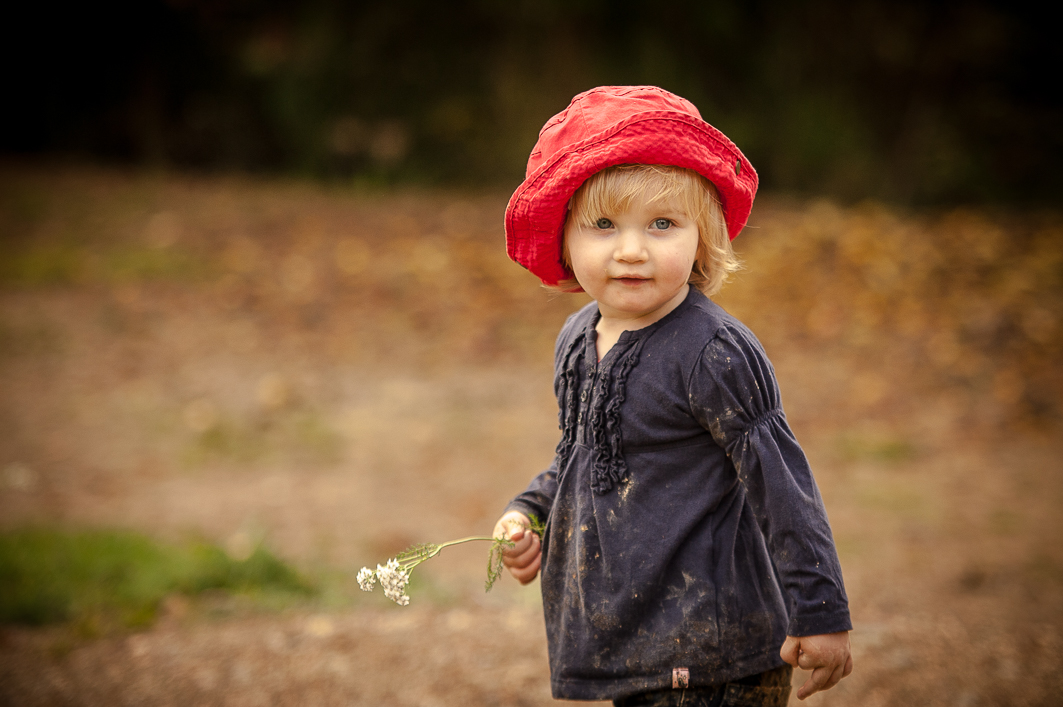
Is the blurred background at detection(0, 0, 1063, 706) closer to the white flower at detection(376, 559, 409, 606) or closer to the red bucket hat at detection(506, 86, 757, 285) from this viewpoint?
the white flower at detection(376, 559, 409, 606)

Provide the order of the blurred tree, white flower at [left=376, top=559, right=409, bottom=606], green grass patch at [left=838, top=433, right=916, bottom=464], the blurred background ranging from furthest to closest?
1. the blurred tree
2. green grass patch at [left=838, top=433, right=916, bottom=464]
3. the blurred background
4. white flower at [left=376, top=559, right=409, bottom=606]

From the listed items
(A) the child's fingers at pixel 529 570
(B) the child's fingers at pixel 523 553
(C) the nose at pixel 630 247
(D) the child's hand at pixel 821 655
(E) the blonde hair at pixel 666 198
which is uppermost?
(E) the blonde hair at pixel 666 198

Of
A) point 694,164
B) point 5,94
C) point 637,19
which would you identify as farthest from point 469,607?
point 5,94

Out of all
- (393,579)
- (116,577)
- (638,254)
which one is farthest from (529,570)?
(116,577)

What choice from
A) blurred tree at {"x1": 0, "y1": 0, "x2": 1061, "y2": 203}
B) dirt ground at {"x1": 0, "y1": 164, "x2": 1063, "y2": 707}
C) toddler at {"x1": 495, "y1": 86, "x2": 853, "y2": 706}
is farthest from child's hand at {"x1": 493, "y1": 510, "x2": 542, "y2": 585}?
blurred tree at {"x1": 0, "y1": 0, "x2": 1061, "y2": 203}

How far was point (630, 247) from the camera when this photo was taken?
60.3 inches

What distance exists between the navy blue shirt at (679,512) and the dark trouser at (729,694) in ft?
0.14

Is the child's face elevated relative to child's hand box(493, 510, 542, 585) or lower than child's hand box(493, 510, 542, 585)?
elevated

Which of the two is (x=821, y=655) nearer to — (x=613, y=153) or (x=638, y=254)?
(x=638, y=254)

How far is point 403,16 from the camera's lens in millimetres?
9789

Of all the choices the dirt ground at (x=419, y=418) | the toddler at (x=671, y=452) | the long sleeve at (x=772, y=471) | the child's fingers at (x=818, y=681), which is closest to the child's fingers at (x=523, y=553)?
the toddler at (x=671, y=452)

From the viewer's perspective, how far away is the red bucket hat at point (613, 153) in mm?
1496

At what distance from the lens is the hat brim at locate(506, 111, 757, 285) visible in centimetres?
149

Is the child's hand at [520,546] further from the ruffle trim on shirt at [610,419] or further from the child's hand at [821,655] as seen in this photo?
the child's hand at [821,655]
